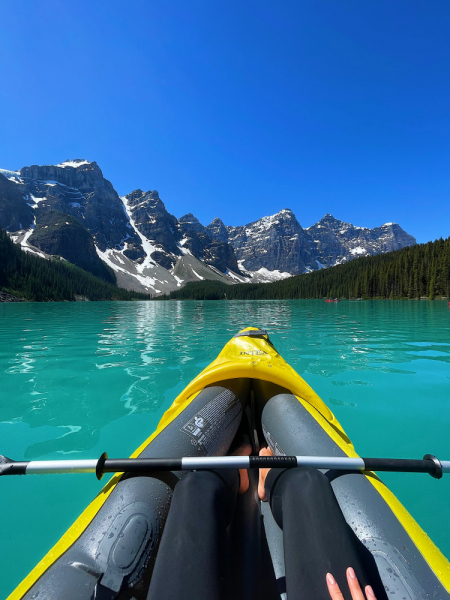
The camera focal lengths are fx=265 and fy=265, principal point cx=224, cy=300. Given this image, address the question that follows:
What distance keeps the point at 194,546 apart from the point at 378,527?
1240 mm

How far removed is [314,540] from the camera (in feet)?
5.30

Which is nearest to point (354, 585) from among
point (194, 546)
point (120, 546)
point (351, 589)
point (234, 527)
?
point (351, 589)

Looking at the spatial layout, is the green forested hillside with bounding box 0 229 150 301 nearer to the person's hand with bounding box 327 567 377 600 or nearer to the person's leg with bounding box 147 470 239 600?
the person's leg with bounding box 147 470 239 600

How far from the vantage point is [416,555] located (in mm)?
1629

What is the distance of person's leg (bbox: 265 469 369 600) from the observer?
145 centimetres

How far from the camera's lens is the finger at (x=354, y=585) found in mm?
1334

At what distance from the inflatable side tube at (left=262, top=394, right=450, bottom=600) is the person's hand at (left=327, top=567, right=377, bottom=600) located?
0.79 feet

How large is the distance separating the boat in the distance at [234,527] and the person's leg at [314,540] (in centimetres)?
26

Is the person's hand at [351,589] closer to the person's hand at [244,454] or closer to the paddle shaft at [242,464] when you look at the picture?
the paddle shaft at [242,464]

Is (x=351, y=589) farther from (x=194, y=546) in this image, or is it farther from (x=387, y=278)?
(x=387, y=278)

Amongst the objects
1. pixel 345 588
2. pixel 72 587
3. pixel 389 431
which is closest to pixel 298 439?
pixel 345 588

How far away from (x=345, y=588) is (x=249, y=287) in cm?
17546

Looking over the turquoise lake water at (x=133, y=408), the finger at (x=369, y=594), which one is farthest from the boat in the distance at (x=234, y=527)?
the turquoise lake water at (x=133, y=408)

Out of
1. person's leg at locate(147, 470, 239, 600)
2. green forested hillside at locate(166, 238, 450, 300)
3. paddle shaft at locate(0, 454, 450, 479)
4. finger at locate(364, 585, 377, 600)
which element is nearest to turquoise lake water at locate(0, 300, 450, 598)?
paddle shaft at locate(0, 454, 450, 479)
